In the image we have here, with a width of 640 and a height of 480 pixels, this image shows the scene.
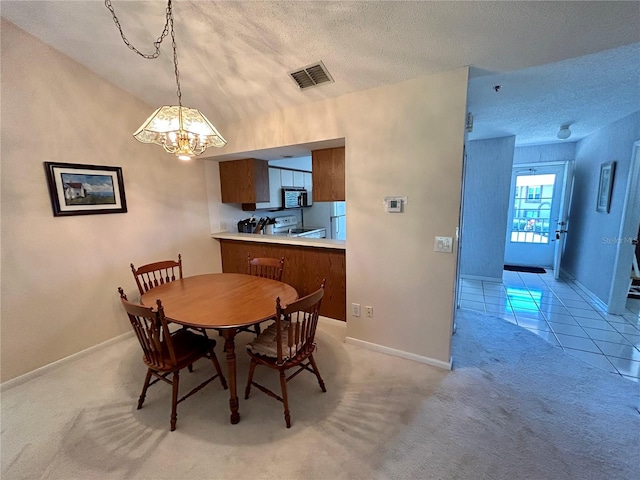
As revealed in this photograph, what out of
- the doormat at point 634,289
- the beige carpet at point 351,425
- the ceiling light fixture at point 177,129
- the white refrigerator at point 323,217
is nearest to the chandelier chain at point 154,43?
the ceiling light fixture at point 177,129

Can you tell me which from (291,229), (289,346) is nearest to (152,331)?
(289,346)

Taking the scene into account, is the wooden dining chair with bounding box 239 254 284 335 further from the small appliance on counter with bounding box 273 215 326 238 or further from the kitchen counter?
the small appliance on counter with bounding box 273 215 326 238

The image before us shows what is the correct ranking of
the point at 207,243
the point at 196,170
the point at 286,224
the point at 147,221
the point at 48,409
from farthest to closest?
the point at 286,224 < the point at 207,243 < the point at 196,170 < the point at 147,221 < the point at 48,409

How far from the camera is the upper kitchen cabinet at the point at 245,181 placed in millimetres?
3666

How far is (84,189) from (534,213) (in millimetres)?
7219

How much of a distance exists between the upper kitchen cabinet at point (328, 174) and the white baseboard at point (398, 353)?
4.89 ft

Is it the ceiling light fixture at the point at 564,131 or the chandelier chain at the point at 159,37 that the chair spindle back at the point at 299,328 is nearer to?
the chandelier chain at the point at 159,37

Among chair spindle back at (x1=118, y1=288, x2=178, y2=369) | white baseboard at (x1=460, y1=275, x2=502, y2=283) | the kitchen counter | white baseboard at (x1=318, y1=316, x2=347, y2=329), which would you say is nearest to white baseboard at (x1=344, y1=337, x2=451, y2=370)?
white baseboard at (x1=318, y1=316, x2=347, y2=329)

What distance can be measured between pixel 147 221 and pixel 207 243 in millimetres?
893

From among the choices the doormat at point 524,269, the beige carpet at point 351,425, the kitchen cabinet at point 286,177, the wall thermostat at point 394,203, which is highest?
the kitchen cabinet at point 286,177

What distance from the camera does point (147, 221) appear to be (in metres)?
3.07

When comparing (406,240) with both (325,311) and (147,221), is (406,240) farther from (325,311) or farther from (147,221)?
(147,221)

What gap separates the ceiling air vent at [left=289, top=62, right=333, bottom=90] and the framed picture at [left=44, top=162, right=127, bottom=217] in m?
2.07

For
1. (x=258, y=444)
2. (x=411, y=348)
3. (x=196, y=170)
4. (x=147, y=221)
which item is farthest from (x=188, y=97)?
(x=411, y=348)
